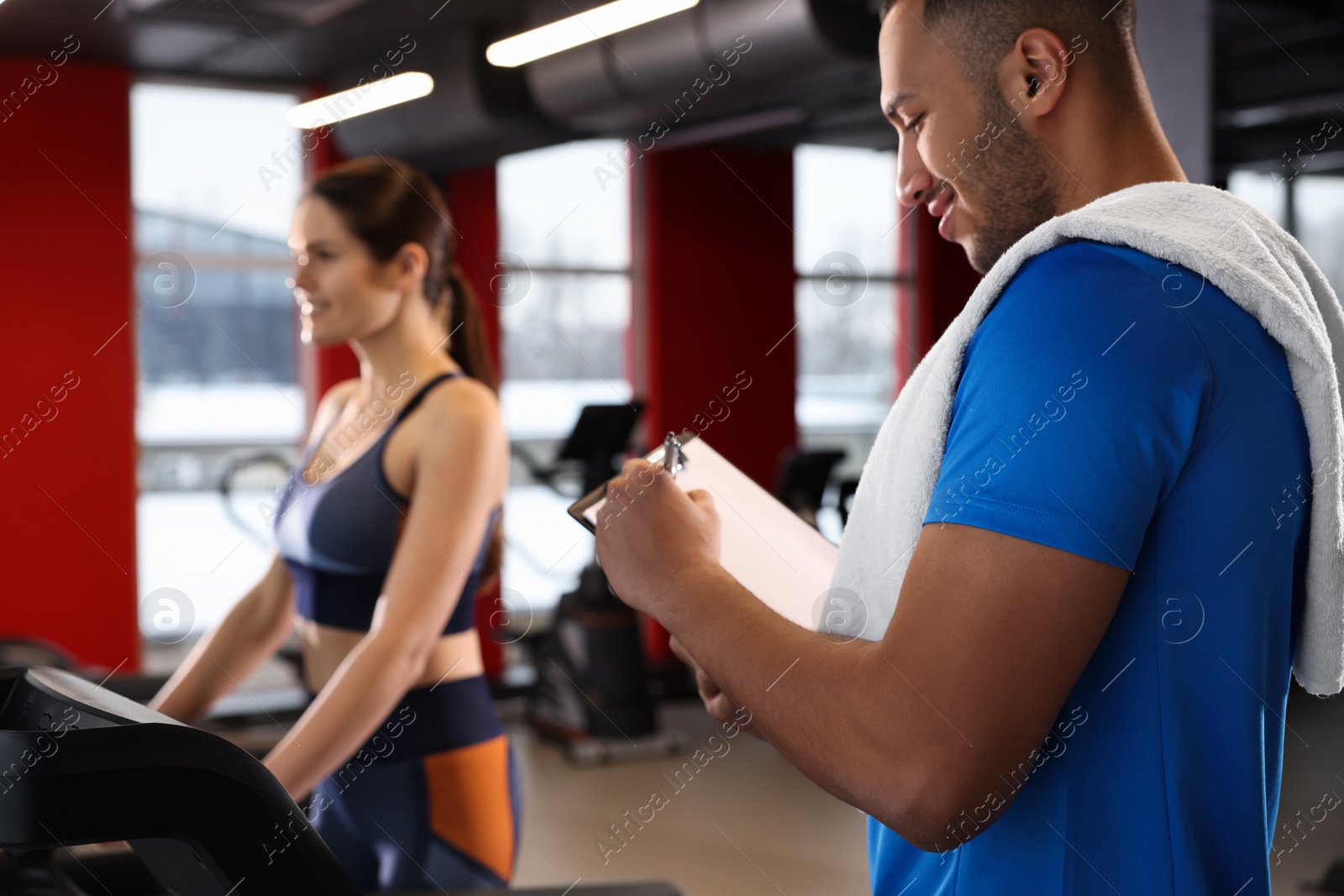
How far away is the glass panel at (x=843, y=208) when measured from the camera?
8.12m

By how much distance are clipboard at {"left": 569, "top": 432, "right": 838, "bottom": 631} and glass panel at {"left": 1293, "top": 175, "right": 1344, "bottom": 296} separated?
8.30 metres

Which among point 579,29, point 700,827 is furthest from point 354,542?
point 700,827

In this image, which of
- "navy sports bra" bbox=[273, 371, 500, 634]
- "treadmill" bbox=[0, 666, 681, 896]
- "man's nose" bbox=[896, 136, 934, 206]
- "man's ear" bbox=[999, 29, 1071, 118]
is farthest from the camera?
"navy sports bra" bbox=[273, 371, 500, 634]

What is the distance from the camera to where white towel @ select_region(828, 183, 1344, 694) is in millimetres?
755

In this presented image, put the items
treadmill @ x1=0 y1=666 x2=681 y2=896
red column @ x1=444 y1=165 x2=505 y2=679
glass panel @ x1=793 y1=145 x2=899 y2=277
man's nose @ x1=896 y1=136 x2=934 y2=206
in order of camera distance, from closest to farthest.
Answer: treadmill @ x1=0 y1=666 x2=681 y2=896, man's nose @ x1=896 y1=136 x2=934 y2=206, red column @ x1=444 y1=165 x2=505 y2=679, glass panel @ x1=793 y1=145 x2=899 y2=277

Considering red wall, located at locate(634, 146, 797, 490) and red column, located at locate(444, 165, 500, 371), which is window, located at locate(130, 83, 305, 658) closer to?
red column, located at locate(444, 165, 500, 371)

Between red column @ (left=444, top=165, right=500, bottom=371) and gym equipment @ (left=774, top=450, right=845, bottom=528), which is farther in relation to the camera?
red column @ (left=444, top=165, right=500, bottom=371)

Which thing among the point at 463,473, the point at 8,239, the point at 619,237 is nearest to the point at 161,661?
the point at 8,239

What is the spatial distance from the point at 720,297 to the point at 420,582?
6.24 m

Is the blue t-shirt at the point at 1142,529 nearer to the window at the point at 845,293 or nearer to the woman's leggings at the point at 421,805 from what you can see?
the woman's leggings at the point at 421,805

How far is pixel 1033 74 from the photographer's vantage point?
846 mm

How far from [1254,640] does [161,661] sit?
6512 millimetres

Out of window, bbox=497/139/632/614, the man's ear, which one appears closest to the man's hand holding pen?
the man's ear

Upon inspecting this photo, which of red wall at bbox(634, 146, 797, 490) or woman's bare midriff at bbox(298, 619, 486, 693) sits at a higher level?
red wall at bbox(634, 146, 797, 490)
